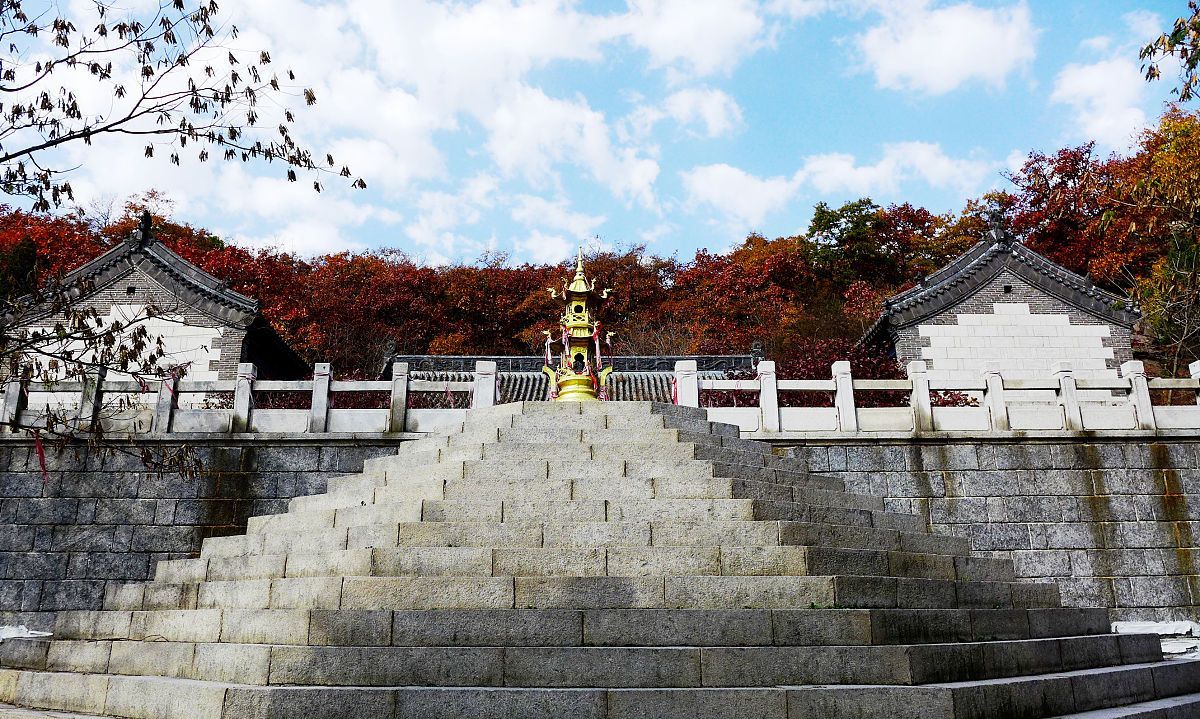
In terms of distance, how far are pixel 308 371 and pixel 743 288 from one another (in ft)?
48.6

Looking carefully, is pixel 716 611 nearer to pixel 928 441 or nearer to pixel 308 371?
pixel 928 441

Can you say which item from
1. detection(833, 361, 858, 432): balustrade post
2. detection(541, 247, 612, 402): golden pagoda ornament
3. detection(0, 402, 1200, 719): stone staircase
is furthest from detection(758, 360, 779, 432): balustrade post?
detection(0, 402, 1200, 719): stone staircase

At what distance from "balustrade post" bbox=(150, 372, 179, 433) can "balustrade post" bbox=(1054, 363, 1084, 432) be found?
1417 centimetres

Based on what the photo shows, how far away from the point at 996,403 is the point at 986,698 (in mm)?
8927

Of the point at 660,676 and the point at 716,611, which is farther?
the point at 716,611

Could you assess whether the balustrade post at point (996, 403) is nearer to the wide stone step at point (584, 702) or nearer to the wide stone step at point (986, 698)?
the wide stone step at point (986, 698)

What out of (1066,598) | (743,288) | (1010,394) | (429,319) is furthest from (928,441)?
(429,319)

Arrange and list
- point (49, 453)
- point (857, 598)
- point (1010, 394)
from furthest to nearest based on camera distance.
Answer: point (1010, 394) → point (49, 453) → point (857, 598)

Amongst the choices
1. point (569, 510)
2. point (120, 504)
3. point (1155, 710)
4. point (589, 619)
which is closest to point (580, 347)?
point (569, 510)

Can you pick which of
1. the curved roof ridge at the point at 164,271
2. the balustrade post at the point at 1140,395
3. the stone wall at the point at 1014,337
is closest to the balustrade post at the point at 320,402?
the curved roof ridge at the point at 164,271

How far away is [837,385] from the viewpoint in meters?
12.7

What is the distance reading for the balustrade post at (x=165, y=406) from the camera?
12680 mm

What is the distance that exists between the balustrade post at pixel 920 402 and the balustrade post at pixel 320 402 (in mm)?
9359

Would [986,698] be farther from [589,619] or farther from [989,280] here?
[989,280]
